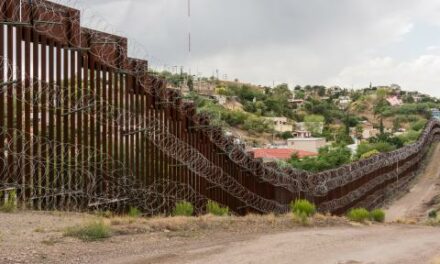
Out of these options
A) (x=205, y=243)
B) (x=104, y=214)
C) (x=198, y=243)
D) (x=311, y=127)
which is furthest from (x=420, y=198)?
(x=311, y=127)

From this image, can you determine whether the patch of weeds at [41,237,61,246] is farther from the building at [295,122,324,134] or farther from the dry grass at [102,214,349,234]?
the building at [295,122,324,134]

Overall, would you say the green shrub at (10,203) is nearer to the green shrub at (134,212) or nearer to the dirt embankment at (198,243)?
the dirt embankment at (198,243)

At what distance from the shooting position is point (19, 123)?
10.7 metres

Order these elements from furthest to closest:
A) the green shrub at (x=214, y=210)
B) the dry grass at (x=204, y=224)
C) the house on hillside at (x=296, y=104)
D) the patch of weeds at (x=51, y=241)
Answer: the house on hillside at (x=296, y=104) < the green shrub at (x=214, y=210) < the dry grass at (x=204, y=224) < the patch of weeds at (x=51, y=241)

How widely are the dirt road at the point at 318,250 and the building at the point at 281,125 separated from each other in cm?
10893

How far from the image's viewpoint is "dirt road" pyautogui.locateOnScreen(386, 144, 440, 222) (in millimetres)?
34656

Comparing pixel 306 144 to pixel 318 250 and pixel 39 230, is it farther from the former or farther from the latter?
pixel 39 230

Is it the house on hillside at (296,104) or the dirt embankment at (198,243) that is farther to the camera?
the house on hillside at (296,104)

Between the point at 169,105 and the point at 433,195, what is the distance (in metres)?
33.0

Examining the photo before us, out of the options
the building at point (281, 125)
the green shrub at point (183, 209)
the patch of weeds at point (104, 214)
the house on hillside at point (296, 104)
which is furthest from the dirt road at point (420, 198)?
the house on hillside at point (296, 104)

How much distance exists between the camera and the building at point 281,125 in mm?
124250

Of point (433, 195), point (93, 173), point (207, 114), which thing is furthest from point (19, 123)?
point (433, 195)

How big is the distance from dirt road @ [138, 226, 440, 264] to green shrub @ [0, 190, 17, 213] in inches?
124

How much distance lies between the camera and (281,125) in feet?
427
